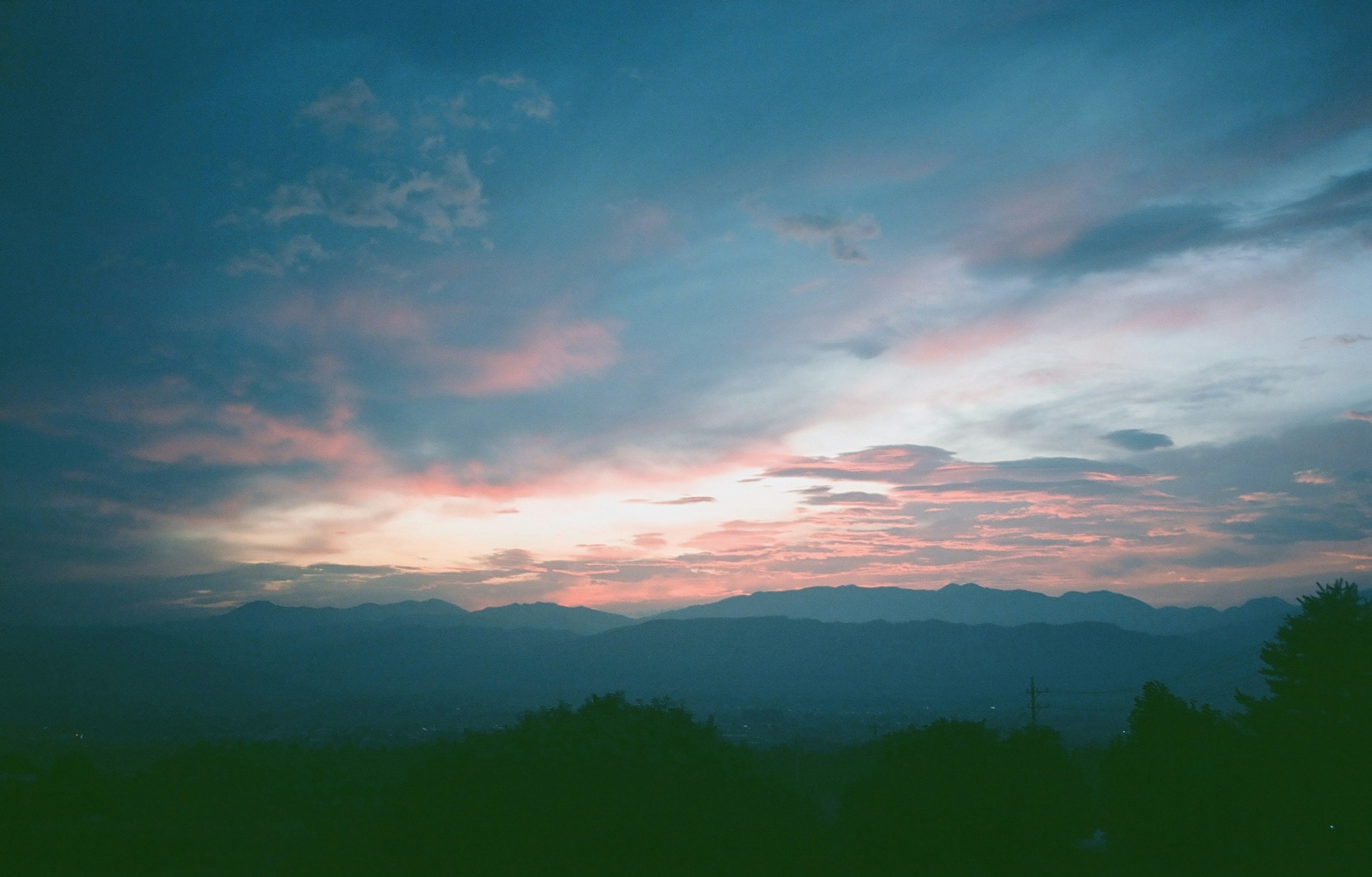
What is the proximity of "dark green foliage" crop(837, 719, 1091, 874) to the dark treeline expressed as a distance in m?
0.10

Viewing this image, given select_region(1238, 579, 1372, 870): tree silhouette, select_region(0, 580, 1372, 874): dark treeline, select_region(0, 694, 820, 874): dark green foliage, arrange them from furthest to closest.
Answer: select_region(1238, 579, 1372, 870): tree silhouette, select_region(0, 580, 1372, 874): dark treeline, select_region(0, 694, 820, 874): dark green foliage

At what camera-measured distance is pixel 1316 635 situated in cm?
5516

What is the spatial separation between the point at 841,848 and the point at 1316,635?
38.2 metres

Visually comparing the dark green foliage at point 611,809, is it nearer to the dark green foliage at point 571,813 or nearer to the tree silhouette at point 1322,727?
the dark green foliage at point 571,813

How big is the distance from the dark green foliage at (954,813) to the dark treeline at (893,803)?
0.32ft

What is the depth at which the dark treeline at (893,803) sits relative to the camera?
35.0 m

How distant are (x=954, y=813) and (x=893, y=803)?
10.3 ft

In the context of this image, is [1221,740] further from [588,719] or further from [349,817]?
[349,817]

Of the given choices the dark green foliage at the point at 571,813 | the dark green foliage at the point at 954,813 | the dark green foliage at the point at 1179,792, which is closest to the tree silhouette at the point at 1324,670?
the dark green foliage at the point at 1179,792

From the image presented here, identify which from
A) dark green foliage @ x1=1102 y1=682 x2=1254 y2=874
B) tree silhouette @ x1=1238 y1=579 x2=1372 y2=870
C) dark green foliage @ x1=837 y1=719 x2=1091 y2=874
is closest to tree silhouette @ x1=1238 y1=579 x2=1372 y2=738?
tree silhouette @ x1=1238 y1=579 x2=1372 y2=870

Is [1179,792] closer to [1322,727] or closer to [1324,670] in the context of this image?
[1322,727]

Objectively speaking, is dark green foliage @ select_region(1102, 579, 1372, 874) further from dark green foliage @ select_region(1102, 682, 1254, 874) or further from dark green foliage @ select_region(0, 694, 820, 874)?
dark green foliage @ select_region(0, 694, 820, 874)

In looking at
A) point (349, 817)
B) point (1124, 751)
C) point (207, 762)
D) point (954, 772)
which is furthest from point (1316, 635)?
point (207, 762)

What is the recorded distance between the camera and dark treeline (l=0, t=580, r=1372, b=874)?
115ft
